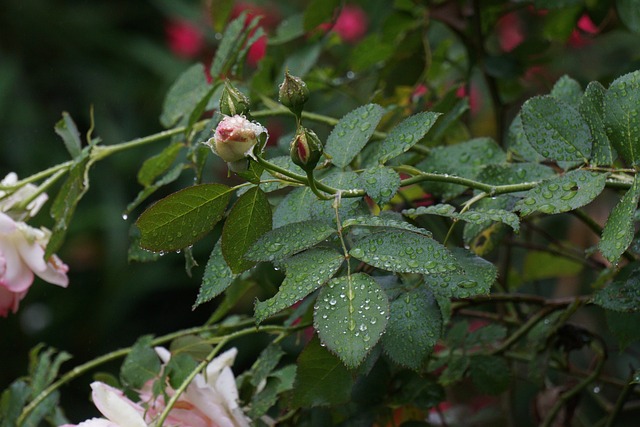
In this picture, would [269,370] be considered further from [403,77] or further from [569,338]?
[403,77]

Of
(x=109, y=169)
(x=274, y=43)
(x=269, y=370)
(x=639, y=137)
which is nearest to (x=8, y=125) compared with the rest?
(x=109, y=169)

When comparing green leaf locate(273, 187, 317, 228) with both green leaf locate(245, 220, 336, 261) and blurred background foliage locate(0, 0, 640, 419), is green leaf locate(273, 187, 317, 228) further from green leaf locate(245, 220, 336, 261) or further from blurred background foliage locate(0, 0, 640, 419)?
blurred background foliage locate(0, 0, 640, 419)

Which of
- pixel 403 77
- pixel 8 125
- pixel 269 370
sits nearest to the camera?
pixel 269 370

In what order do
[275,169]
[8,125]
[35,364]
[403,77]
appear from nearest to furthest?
[275,169]
[35,364]
[403,77]
[8,125]

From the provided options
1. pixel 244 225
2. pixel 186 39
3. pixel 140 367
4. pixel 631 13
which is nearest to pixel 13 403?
pixel 140 367

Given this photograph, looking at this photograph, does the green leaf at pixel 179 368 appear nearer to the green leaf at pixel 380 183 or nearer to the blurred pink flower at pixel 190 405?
the blurred pink flower at pixel 190 405

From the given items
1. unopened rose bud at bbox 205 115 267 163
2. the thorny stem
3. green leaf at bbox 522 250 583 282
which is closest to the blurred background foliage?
green leaf at bbox 522 250 583 282
